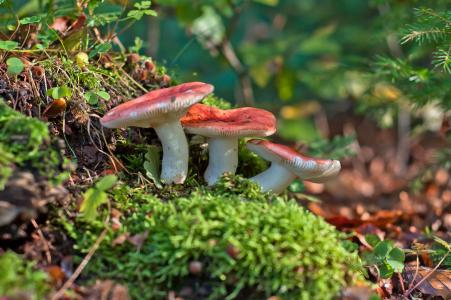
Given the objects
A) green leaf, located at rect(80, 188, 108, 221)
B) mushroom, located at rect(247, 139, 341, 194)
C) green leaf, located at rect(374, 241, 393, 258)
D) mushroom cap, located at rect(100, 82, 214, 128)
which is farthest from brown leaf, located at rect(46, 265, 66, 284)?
green leaf, located at rect(374, 241, 393, 258)

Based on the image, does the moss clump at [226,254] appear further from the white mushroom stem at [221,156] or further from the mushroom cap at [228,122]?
the white mushroom stem at [221,156]

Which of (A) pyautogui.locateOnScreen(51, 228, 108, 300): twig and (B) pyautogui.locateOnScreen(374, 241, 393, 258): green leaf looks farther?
(B) pyautogui.locateOnScreen(374, 241, 393, 258): green leaf

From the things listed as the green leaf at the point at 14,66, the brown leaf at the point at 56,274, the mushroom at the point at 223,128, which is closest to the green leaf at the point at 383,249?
the mushroom at the point at 223,128

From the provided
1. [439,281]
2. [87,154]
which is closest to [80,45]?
[87,154]

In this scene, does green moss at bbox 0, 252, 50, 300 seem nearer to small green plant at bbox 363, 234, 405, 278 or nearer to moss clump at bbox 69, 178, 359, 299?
moss clump at bbox 69, 178, 359, 299

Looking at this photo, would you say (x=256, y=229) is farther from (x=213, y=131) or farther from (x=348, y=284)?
(x=213, y=131)
